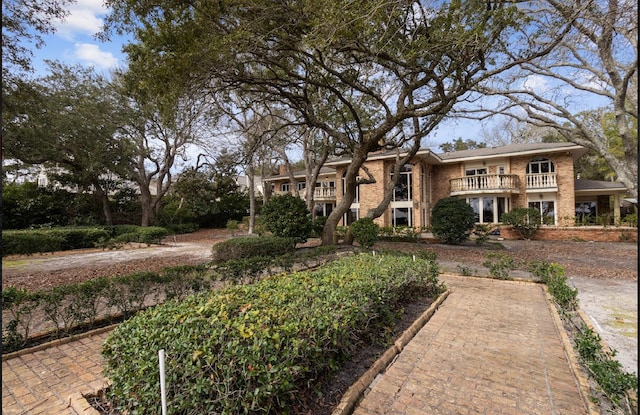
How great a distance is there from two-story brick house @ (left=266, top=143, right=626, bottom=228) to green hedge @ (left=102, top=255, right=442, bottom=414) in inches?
682

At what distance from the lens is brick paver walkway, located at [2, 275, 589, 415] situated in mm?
2971

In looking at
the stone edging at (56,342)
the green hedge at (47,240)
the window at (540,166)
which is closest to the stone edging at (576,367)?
the stone edging at (56,342)

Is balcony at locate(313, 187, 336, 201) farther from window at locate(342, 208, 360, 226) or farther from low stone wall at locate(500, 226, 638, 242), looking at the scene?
low stone wall at locate(500, 226, 638, 242)

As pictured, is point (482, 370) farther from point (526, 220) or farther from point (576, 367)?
point (526, 220)

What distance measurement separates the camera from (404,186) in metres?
21.3

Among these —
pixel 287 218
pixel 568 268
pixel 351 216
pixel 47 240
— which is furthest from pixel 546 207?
pixel 47 240

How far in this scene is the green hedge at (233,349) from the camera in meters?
2.34

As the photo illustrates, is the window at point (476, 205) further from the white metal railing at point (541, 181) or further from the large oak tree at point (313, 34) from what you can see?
the large oak tree at point (313, 34)

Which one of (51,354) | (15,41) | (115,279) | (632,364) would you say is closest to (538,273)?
(632,364)

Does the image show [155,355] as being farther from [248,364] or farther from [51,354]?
[51,354]

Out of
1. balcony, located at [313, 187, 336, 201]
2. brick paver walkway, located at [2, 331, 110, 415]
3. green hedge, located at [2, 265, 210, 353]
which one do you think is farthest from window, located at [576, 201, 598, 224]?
brick paver walkway, located at [2, 331, 110, 415]

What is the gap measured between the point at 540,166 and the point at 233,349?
22352 millimetres

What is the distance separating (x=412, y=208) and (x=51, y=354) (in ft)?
63.9

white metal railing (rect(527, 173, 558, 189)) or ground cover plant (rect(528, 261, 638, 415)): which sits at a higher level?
white metal railing (rect(527, 173, 558, 189))
